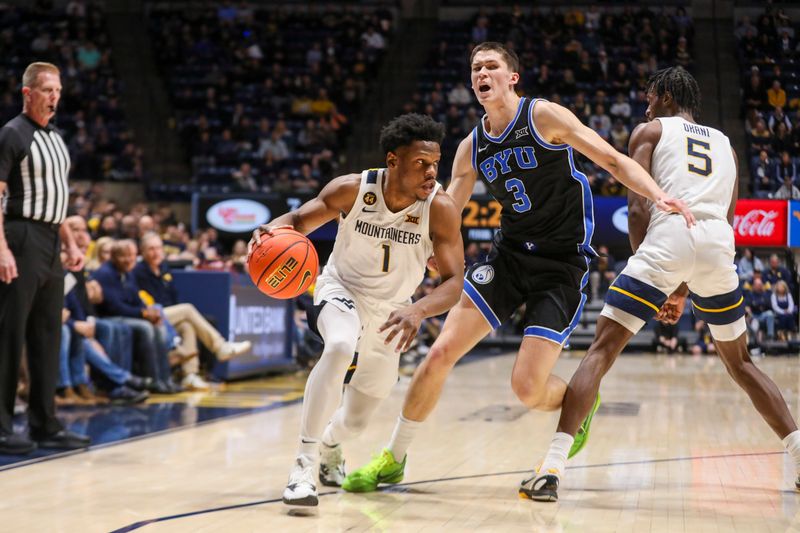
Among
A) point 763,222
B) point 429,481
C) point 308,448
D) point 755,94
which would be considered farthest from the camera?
point 755,94

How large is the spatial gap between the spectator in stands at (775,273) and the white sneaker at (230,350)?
18.6 feet

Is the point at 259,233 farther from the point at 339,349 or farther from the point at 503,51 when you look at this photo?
the point at 503,51

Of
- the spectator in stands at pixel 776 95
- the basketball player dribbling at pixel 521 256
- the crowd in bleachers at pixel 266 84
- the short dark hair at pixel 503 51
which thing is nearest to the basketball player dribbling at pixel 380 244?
the basketball player dribbling at pixel 521 256

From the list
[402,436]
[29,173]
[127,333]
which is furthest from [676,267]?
[127,333]

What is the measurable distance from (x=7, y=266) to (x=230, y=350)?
447 centimetres

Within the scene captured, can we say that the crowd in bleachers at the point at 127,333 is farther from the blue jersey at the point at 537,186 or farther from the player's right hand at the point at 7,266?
the blue jersey at the point at 537,186

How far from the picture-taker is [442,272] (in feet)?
14.3

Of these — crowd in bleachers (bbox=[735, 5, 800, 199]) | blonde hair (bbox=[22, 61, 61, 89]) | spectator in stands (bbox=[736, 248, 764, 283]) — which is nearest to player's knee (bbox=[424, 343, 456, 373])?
blonde hair (bbox=[22, 61, 61, 89])

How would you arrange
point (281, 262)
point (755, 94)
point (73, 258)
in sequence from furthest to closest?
point (755, 94) → point (73, 258) → point (281, 262)

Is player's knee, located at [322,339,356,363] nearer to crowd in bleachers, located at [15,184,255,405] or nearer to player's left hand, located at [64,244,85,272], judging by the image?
player's left hand, located at [64,244,85,272]

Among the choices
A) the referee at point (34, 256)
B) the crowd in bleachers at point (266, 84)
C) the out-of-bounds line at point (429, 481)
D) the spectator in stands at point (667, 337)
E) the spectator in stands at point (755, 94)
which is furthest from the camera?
the crowd in bleachers at point (266, 84)

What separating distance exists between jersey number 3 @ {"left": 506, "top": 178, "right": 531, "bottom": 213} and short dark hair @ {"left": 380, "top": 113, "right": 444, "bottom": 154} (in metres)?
0.40

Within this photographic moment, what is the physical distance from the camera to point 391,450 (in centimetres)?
459

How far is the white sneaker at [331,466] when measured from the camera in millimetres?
4645
